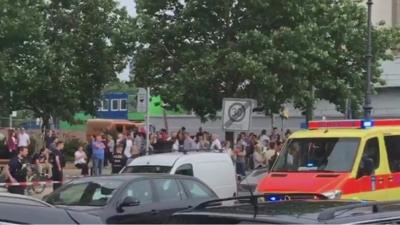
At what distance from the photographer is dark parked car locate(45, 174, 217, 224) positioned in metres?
10.9

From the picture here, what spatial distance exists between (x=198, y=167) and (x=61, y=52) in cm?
1694

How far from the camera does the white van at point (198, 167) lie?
50.2 feet

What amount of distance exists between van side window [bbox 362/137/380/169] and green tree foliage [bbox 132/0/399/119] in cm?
1239

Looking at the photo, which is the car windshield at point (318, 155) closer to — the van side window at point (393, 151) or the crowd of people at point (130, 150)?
the van side window at point (393, 151)

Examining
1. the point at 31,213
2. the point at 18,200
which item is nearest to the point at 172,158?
the point at 18,200

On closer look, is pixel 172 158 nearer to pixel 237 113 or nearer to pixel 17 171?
pixel 237 113

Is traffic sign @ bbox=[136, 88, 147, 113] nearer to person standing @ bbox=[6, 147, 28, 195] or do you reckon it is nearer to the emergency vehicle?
person standing @ bbox=[6, 147, 28, 195]

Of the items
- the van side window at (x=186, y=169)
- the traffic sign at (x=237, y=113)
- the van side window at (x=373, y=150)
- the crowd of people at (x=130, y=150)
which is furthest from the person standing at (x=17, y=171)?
the van side window at (x=373, y=150)

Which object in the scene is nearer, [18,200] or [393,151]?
[18,200]

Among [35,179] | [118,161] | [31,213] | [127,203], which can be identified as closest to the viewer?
[31,213]

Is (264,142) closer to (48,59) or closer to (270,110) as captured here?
(270,110)

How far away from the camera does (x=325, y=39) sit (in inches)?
1147

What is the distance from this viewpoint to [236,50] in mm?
27016

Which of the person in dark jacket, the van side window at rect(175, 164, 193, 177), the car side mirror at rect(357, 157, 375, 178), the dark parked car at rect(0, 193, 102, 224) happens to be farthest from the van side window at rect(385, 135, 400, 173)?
the person in dark jacket
